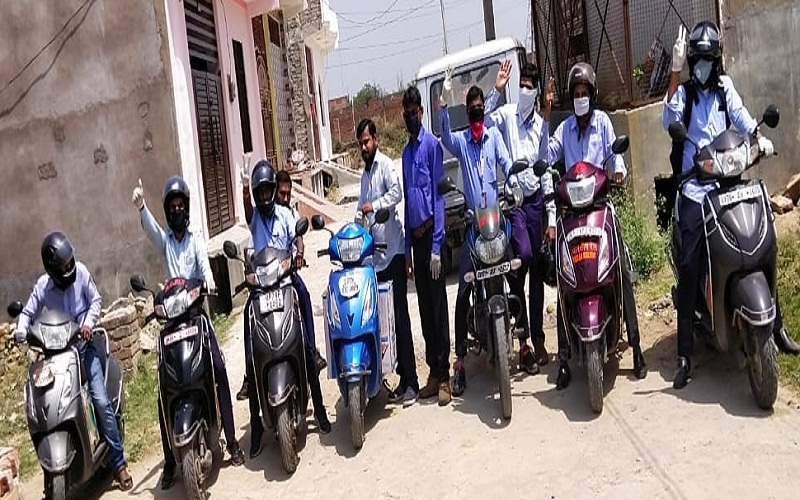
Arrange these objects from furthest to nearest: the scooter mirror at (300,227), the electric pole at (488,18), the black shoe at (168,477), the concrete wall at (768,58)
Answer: the electric pole at (488,18)
the concrete wall at (768,58)
the scooter mirror at (300,227)
the black shoe at (168,477)

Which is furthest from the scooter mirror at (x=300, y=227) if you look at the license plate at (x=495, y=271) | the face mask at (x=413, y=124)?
the license plate at (x=495, y=271)

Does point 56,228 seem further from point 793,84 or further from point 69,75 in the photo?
point 793,84

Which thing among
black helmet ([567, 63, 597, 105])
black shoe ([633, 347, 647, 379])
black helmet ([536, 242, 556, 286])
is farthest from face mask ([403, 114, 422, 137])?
black shoe ([633, 347, 647, 379])

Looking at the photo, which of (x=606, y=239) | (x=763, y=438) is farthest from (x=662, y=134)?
(x=763, y=438)

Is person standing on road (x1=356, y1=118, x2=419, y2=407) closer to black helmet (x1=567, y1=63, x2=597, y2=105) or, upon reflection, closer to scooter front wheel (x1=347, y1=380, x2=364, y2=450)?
scooter front wheel (x1=347, y1=380, x2=364, y2=450)

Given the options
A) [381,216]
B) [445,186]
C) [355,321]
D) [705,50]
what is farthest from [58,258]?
[705,50]

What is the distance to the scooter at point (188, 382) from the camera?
4395 millimetres

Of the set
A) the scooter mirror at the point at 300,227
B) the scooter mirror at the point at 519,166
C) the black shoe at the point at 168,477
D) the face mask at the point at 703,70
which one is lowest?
the black shoe at the point at 168,477

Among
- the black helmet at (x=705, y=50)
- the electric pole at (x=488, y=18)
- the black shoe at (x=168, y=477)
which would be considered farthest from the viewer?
the electric pole at (x=488, y=18)

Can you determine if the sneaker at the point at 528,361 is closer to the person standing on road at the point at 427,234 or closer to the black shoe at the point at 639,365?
the person standing on road at the point at 427,234

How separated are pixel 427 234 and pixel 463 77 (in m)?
4.89

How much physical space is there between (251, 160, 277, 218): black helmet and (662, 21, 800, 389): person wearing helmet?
2.54 m

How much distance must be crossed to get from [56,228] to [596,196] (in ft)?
23.6

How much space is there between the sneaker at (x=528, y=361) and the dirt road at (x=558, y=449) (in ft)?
0.26
